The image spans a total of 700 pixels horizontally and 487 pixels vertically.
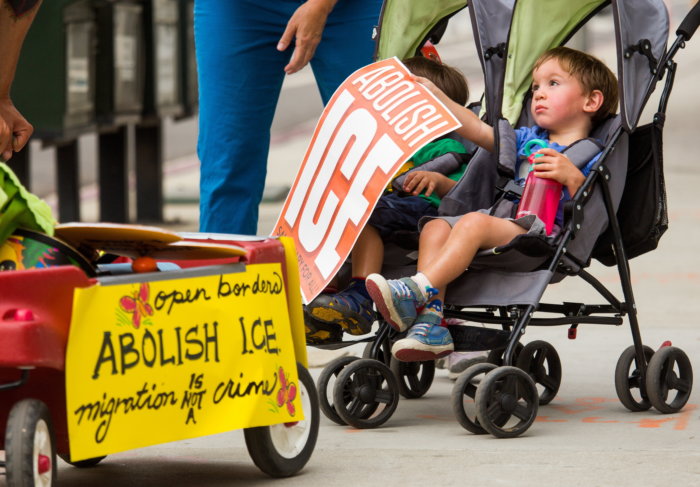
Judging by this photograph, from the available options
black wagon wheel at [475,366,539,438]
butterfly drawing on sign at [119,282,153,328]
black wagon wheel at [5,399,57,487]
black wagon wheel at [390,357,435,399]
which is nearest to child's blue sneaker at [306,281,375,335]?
black wagon wheel at [390,357,435,399]

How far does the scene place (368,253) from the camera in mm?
4527

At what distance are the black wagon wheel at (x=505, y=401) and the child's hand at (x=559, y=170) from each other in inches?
24.3

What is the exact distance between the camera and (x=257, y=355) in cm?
345

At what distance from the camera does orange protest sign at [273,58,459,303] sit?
4277 millimetres

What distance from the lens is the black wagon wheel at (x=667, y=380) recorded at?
444cm

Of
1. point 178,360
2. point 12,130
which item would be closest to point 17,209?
point 178,360

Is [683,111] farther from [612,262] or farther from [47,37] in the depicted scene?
[612,262]

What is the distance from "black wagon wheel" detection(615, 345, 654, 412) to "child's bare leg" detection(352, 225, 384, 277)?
32.7 inches

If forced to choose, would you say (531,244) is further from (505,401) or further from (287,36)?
(287,36)

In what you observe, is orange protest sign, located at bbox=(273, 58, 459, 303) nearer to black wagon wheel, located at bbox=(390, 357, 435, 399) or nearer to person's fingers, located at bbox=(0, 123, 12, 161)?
black wagon wheel, located at bbox=(390, 357, 435, 399)

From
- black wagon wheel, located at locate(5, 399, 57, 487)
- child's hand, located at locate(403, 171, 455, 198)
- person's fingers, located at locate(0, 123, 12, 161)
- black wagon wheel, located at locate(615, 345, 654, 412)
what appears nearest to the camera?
black wagon wheel, located at locate(5, 399, 57, 487)

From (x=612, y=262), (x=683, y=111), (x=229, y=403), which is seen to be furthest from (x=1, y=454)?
(x=683, y=111)

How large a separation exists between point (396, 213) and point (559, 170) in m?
0.56

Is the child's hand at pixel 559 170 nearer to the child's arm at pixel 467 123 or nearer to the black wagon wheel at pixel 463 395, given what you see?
the child's arm at pixel 467 123
